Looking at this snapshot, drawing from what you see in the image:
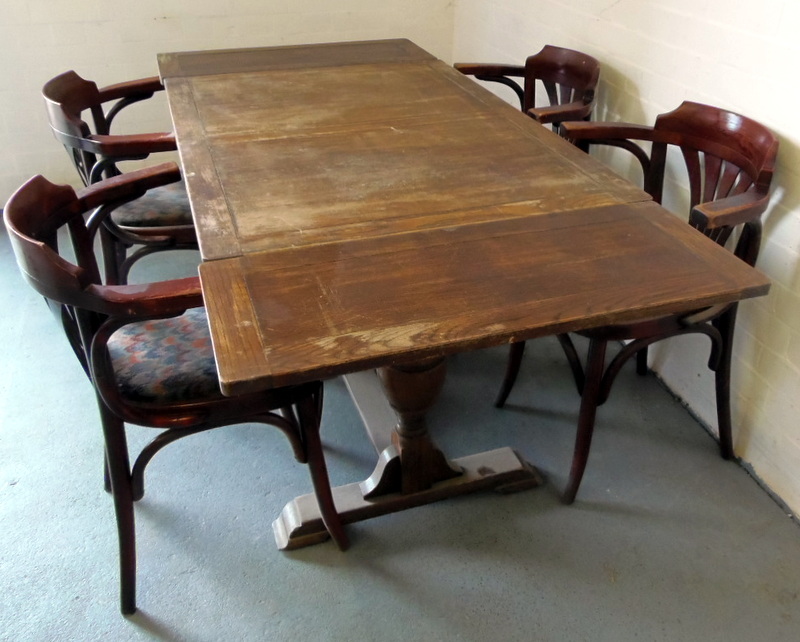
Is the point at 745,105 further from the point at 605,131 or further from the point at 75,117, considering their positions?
the point at 75,117

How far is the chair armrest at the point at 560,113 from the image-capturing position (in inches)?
84.4

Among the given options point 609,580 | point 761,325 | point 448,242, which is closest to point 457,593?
point 609,580

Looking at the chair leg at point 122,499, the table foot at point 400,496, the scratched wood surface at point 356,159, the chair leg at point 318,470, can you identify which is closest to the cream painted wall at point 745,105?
the scratched wood surface at point 356,159

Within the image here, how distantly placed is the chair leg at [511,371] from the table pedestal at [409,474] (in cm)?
28

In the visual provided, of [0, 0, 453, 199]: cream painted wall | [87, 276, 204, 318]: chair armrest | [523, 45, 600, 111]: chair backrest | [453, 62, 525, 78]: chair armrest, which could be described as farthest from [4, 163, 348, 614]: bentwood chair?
[0, 0, 453, 199]: cream painted wall

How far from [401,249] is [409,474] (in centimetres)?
71

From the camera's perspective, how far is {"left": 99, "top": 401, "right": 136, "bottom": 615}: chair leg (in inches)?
54.6

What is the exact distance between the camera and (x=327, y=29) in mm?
3455

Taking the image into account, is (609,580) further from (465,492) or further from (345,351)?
(345,351)

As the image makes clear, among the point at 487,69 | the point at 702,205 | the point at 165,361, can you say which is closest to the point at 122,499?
the point at 165,361

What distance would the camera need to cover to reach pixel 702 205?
1489 mm

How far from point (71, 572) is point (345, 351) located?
1.09 m

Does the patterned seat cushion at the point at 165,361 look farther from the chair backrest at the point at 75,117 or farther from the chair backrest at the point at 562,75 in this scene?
the chair backrest at the point at 562,75

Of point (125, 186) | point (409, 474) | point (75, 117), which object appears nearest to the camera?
point (125, 186)
